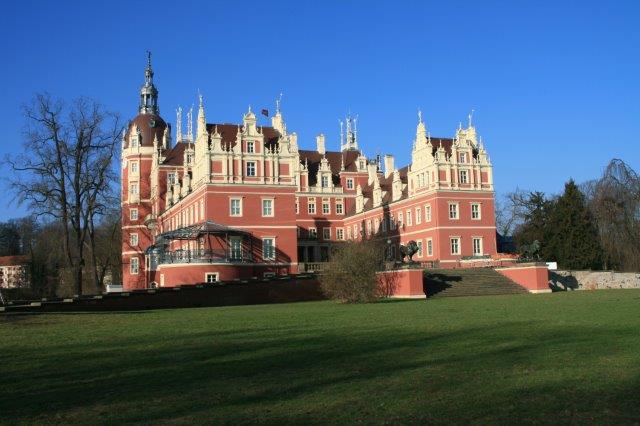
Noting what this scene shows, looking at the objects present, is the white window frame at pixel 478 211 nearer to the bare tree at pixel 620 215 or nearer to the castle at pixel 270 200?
the castle at pixel 270 200

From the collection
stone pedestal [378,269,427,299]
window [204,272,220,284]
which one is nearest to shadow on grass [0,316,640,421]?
stone pedestal [378,269,427,299]

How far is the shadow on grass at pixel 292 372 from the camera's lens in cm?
796

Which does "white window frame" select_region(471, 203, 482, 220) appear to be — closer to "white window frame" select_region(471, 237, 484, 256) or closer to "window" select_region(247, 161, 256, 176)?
"white window frame" select_region(471, 237, 484, 256)

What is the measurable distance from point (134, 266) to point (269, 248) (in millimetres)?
24584

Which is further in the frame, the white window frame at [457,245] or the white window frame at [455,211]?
the white window frame at [455,211]

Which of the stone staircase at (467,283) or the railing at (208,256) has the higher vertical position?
the railing at (208,256)

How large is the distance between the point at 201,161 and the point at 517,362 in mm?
44782

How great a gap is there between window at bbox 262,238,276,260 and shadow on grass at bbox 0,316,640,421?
36087 millimetres

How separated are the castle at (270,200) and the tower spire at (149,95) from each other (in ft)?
0.39

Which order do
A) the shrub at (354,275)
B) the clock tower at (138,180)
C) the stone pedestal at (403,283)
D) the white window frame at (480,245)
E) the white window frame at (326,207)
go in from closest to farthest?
the shrub at (354,275) < the stone pedestal at (403,283) < the white window frame at (480,245) < the clock tower at (138,180) < the white window frame at (326,207)

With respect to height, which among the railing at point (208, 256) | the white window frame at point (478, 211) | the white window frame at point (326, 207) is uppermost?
the white window frame at point (326, 207)

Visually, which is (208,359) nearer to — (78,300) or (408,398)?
(408,398)

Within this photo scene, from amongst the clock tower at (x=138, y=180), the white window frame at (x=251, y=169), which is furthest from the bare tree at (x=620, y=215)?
the clock tower at (x=138, y=180)

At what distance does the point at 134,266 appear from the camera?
7081 cm
